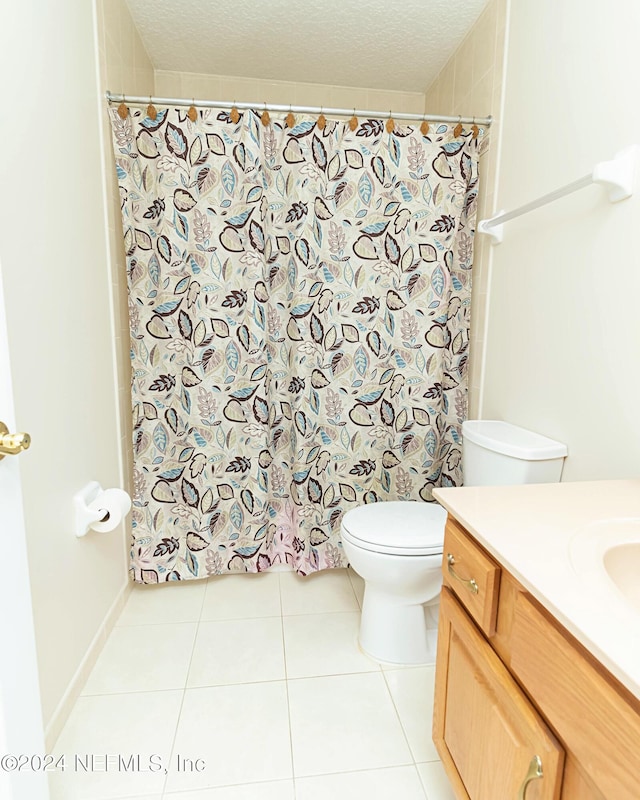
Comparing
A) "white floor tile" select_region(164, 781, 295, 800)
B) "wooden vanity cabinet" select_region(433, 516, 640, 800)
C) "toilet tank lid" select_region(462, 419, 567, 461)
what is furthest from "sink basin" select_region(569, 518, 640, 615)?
"white floor tile" select_region(164, 781, 295, 800)

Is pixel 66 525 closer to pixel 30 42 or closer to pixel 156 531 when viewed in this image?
pixel 156 531

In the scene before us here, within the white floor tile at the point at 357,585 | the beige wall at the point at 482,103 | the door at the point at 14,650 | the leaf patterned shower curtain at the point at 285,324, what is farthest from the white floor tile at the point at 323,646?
the beige wall at the point at 482,103

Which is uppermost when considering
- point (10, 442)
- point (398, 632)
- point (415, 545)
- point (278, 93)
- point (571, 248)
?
point (278, 93)

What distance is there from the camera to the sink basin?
2.36 ft

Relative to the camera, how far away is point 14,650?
0.76m

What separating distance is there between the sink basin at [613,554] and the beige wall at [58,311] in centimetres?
119

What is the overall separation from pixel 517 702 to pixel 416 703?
2.67ft

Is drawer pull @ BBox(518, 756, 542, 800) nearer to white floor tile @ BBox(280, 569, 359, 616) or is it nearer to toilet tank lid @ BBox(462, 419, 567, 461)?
toilet tank lid @ BBox(462, 419, 567, 461)

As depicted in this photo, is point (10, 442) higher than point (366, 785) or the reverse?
higher

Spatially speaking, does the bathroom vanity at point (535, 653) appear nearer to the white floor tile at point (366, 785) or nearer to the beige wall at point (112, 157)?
the white floor tile at point (366, 785)

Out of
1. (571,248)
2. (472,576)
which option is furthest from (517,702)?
(571,248)

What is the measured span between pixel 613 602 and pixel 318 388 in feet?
4.52

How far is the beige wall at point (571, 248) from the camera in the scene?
1.14 metres

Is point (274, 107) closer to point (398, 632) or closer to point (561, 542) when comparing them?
point (561, 542)
